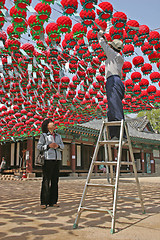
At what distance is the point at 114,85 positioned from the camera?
138 inches

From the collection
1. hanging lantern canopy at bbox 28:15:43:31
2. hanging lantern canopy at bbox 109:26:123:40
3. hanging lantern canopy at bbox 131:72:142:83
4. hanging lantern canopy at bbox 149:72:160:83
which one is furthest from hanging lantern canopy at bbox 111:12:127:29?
hanging lantern canopy at bbox 149:72:160:83

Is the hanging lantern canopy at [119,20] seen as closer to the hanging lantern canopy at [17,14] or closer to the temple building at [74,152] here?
the hanging lantern canopy at [17,14]

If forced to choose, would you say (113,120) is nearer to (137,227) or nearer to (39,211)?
(137,227)

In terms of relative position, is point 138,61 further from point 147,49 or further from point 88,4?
point 88,4

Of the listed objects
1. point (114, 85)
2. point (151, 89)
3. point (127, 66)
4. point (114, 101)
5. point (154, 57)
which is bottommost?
point (114, 101)

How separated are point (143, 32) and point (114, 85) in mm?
3273

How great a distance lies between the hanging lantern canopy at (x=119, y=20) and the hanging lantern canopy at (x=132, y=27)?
198 millimetres

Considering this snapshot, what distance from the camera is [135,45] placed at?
6340 mm

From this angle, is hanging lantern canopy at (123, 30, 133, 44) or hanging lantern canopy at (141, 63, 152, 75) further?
hanging lantern canopy at (141, 63, 152, 75)

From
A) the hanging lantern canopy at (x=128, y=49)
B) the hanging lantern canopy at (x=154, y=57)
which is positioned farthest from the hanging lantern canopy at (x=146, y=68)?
the hanging lantern canopy at (x=128, y=49)

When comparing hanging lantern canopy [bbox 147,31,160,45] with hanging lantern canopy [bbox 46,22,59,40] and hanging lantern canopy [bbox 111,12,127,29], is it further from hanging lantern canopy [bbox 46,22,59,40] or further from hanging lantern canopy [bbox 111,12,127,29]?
hanging lantern canopy [bbox 46,22,59,40]

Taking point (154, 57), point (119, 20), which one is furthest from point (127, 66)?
point (119, 20)

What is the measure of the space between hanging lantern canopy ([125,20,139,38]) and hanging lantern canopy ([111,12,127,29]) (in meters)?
0.20

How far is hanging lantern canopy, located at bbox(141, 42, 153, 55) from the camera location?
6520 mm
